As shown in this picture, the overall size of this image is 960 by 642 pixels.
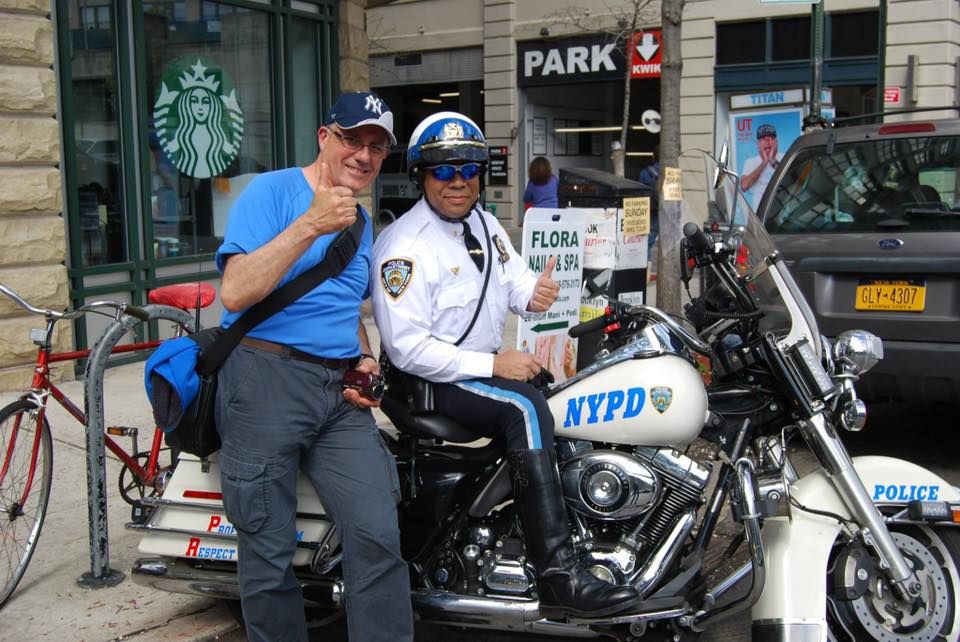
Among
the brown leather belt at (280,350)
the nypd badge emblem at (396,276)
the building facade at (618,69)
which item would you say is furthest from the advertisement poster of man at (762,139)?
the brown leather belt at (280,350)

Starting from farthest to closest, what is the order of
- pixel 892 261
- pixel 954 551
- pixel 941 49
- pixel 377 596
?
pixel 941 49
pixel 892 261
pixel 954 551
pixel 377 596

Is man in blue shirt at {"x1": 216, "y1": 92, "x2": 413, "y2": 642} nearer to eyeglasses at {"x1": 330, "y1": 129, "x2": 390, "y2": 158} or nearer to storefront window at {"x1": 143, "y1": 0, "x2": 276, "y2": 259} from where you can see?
eyeglasses at {"x1": 330, "y1": 129, "x2": 390, "y2": 158}

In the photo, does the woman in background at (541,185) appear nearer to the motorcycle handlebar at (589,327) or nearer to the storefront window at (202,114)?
the storefront window at (202,114)

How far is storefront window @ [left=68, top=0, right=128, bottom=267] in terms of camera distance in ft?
A: 26.4

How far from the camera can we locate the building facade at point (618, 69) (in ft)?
59.9

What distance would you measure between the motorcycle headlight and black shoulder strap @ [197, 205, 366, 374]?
5.52 ft

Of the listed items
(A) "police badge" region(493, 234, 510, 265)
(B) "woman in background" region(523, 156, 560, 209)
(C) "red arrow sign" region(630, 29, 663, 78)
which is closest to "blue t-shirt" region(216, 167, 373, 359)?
(A) "police badge" region(493, 234, 510, 265)

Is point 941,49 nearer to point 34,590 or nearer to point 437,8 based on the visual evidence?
point 437,8

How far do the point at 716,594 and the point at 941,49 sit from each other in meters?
17.2

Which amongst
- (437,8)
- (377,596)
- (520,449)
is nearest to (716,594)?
(520,449)

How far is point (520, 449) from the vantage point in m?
3.45

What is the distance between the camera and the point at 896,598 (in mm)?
→ 3459

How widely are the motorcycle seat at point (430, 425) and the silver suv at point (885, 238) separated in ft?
10.1

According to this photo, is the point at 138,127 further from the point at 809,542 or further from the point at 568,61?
the point at 568,61
